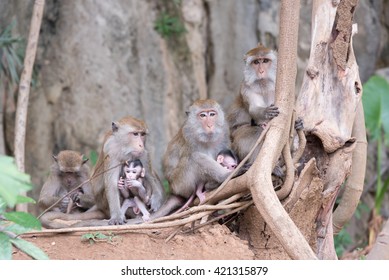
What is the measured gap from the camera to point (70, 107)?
1389 cm

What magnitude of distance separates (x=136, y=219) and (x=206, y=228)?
0.96m

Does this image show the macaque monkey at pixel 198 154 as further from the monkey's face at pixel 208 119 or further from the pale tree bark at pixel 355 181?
the pale tree bark at pixel 355 181

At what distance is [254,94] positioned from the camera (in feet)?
30.0

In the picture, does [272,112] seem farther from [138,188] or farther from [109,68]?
[109,68]

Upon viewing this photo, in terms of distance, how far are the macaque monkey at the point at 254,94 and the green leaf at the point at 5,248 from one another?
12.4 feet

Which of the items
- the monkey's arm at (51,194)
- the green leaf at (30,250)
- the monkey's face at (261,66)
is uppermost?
the monkey's face at (261,66)

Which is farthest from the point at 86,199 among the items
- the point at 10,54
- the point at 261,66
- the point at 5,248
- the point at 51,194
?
the point at 10,54

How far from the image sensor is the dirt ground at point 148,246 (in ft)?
24.9

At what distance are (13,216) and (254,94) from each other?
3.91 meters

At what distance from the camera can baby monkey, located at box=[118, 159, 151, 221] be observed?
881cm

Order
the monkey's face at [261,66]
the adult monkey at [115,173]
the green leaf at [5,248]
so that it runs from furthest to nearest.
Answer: the monkey's face at [261,66], the adult monkey at [115,173], the green leaf at [5,248]

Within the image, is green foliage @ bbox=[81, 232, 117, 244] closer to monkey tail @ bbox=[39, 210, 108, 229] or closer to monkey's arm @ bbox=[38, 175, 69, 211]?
monkey tail @ bbox=[39, 210, 108, 229]

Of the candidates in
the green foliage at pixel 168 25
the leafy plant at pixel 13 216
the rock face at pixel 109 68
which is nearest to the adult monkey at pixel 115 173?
the leafy plant at pixel 13 216
